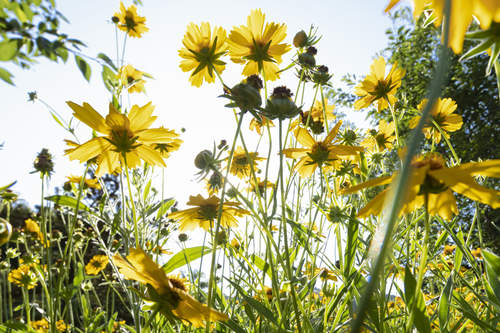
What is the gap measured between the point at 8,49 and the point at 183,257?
2.16 ft

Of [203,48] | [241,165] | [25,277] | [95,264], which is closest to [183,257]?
[241,165]

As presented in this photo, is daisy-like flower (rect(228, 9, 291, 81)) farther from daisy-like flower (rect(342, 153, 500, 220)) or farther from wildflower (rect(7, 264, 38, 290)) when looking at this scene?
wildflower (rect(7, 264, 38, 290))

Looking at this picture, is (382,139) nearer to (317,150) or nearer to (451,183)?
(317,150)

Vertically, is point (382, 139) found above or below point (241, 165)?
above

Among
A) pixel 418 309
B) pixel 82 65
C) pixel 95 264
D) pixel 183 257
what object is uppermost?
pixel 82 65

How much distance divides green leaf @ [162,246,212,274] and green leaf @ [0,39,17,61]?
0.63 metres

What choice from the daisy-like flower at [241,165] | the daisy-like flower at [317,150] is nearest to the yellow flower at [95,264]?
the daisy-like flower at [241,165]

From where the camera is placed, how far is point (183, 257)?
0.80 meters

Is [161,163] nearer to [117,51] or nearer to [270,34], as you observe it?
[270,34]

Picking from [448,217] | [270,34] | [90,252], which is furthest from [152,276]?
[90,252]

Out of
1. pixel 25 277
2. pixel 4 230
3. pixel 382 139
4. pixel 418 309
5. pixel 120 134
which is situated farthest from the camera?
pixel 25 277

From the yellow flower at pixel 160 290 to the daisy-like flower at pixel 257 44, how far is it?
48cm

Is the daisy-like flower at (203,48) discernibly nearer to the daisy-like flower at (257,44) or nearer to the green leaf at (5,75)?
the daisy-like flower at (257,44)

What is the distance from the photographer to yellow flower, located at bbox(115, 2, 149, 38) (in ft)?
6.13
